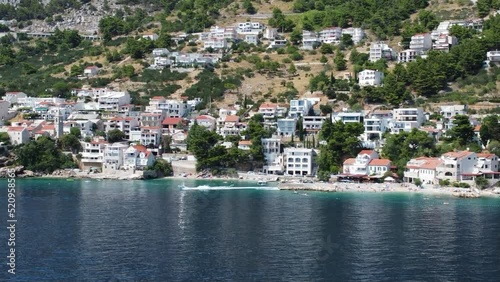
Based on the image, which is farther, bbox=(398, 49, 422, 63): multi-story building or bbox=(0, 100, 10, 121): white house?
bbox=(398, 49, 422, 63): multi-story building

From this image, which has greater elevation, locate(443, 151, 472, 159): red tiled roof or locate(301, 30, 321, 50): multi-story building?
locate(301, 30, 321, 50): multi-story building

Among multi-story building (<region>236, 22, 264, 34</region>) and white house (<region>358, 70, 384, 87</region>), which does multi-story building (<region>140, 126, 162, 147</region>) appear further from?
multi-story building (<region>236, 22, 264, 34</region>)

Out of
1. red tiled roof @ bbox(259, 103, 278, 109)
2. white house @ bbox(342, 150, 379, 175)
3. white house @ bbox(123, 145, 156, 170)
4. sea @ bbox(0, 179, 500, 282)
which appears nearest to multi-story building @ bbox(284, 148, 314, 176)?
white house @ bbox(342, 150, 379, 175)

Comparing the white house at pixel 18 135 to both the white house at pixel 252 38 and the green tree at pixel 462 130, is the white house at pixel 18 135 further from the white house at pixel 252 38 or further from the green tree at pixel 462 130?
the green tree at pixel 462 130

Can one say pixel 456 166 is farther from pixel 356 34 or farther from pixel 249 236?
pixel 356 34

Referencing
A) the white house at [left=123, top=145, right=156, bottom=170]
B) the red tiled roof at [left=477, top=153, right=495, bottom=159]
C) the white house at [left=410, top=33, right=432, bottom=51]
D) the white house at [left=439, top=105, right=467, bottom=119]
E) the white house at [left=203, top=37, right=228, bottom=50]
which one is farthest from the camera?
the white house at [left=203, top=37, right=228, bottom=50]

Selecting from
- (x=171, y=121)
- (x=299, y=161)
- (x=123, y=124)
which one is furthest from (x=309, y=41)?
(x=299, y=161)
